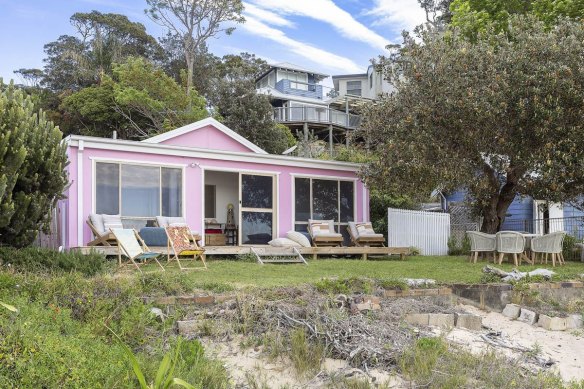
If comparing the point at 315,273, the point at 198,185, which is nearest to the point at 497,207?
the point at 315,273

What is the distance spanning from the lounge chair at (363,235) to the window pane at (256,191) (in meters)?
2.33

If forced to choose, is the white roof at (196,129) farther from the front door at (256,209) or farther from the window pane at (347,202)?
the window pane at (347,202)

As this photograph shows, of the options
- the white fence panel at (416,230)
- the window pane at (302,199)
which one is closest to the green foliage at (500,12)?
the white fence panel at (416,230)

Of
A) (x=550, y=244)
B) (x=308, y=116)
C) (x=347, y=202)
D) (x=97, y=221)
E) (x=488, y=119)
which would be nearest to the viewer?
(x=97, y=221)

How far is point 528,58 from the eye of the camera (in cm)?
1151

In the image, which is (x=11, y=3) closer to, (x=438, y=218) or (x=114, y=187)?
(x=114, y=187)

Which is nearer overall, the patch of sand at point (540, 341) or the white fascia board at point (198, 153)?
the patch of sand at point (540, 341)

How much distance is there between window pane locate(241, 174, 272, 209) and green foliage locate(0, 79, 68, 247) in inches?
240

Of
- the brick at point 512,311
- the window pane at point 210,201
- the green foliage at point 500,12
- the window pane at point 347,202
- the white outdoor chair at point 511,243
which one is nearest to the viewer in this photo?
the brick at point 512,311

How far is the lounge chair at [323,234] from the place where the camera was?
535 inches

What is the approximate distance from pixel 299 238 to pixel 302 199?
145cm

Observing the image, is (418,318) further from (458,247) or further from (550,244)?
(458,247)

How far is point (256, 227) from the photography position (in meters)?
14.0

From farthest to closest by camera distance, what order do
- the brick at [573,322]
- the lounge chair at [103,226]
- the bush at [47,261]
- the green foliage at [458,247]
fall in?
the green foliage at [458,247], the lounge chair at [103,226], the bush at [47,261], the brick at [573,322]
